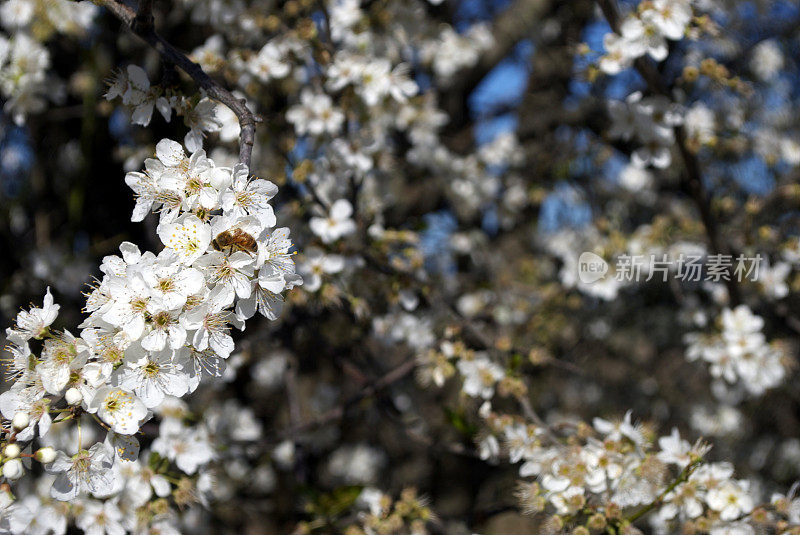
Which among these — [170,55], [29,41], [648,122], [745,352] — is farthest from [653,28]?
[29,41]

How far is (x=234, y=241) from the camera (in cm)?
130

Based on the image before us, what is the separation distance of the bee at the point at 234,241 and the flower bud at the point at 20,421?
46 cm

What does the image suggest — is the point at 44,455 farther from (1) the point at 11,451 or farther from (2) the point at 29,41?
A: (2) the point at 29,41

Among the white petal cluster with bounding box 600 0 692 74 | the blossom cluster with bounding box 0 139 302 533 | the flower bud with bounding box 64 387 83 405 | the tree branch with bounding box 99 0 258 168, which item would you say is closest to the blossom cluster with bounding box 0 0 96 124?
the tree branch with bounding box 99 0 258 168

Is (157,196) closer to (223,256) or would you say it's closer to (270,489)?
(223,256)

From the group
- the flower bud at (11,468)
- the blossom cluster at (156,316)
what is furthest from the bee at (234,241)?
the flower bud at (11,468)

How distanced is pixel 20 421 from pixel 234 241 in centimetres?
50

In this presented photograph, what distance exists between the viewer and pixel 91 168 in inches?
125

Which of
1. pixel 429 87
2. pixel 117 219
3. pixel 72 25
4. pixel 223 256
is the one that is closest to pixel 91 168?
pixel 117 219

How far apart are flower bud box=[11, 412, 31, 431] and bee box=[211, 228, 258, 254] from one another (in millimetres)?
459

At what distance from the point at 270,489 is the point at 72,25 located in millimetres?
2230

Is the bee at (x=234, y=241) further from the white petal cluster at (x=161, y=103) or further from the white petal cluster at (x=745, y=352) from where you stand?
the white petal cluster at (x=745, y=352)

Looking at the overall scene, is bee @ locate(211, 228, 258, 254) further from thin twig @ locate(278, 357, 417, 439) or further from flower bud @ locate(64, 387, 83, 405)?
thin twig @ locate(278, 357, 417, 439)

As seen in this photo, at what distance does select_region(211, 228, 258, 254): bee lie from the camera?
1300 millimetres
